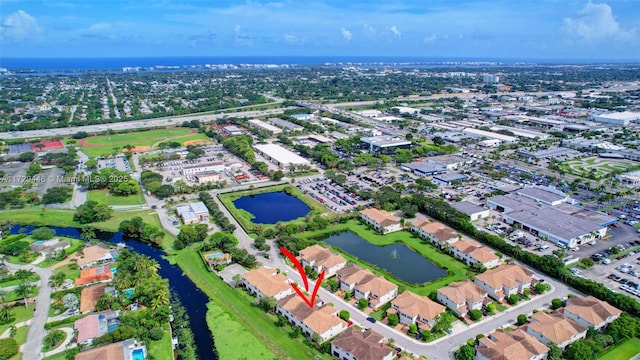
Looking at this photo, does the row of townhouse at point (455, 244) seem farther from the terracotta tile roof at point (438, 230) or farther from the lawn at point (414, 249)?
the lawn at point (414, 249)

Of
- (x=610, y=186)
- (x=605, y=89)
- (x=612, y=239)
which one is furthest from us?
(x=605, y=89)

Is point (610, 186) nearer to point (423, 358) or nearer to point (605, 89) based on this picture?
point (423, 358)

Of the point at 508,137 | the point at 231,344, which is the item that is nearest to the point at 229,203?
the point at 231,344

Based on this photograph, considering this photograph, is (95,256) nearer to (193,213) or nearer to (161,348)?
(193,213)

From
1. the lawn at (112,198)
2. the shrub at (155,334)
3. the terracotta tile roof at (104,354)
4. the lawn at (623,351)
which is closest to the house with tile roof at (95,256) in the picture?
the lawn at (112,198)

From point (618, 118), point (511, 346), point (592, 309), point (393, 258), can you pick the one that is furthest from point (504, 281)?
point (618, 118)

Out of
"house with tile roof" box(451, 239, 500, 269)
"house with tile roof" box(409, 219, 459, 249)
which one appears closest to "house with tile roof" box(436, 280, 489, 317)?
"house with tile roof" box(451, 239, 500, 269)
